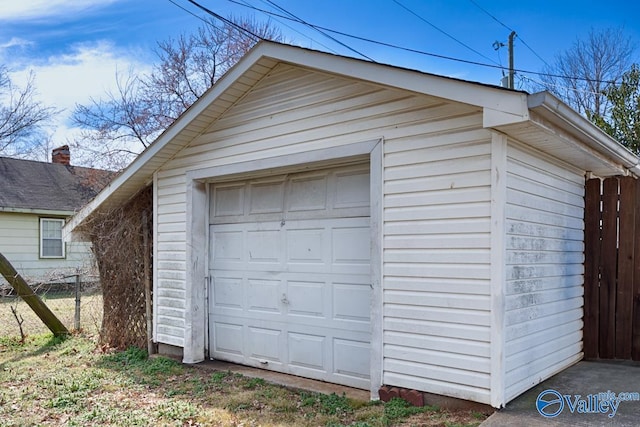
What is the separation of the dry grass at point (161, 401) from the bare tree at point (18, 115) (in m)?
16.9

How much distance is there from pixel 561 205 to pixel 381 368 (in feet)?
8.35

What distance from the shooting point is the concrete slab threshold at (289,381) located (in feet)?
16.3

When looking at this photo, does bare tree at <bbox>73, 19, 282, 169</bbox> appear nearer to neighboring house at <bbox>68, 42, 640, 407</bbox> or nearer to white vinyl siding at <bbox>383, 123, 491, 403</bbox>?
neighboring house at <bbox>68, 42, 640, 407</bbox>

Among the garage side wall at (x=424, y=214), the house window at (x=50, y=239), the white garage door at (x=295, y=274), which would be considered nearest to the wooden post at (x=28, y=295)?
the white garage door at (x=295, y=274)

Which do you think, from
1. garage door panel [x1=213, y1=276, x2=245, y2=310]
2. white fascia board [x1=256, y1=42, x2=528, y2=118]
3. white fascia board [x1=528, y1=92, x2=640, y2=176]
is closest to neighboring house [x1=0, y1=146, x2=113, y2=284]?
garage door panel [x1=213, y1=276, x2=245, y2=310]

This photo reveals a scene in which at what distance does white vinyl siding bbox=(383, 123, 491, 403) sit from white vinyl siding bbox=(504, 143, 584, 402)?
231 millimetres

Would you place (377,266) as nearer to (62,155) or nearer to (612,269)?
(612,269)

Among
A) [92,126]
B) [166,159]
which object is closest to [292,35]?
[92,126]

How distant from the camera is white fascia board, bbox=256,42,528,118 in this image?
3709 millimetres

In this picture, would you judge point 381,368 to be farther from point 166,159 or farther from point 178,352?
point 166,159

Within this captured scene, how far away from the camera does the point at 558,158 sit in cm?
501

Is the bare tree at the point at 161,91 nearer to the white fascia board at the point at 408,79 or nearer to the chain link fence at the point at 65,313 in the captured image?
the chain link fence at the point at 65,313

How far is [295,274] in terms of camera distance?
5.70 metres

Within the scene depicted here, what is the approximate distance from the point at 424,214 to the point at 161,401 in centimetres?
324
